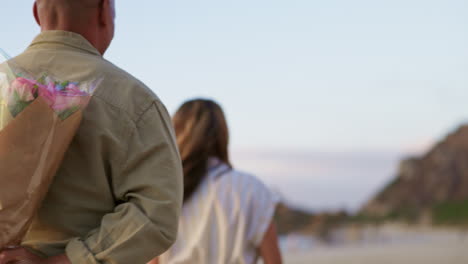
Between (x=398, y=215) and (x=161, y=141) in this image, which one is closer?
(x=161, y=141)

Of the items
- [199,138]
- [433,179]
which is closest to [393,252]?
[199,138]

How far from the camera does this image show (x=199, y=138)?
359 centimetres

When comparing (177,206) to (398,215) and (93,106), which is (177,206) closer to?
(93,106)

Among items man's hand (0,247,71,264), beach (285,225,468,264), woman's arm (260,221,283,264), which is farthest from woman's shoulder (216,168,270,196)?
beach (285,225,468,264)

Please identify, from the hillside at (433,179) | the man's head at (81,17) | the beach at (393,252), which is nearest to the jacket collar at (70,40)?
the man's head at (81,17)

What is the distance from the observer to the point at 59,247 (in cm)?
189

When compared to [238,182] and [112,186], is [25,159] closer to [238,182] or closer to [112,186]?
[112,186]

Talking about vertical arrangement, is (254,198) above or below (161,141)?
below

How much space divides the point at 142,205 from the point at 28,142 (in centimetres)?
32

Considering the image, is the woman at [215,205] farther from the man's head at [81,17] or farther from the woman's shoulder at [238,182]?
the man's head at [81,17]

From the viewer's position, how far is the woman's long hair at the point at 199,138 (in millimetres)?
3574

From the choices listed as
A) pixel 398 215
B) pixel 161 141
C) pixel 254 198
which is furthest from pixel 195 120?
pixel 398 215

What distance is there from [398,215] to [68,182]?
13.3 meters

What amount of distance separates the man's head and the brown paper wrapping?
341 mm
